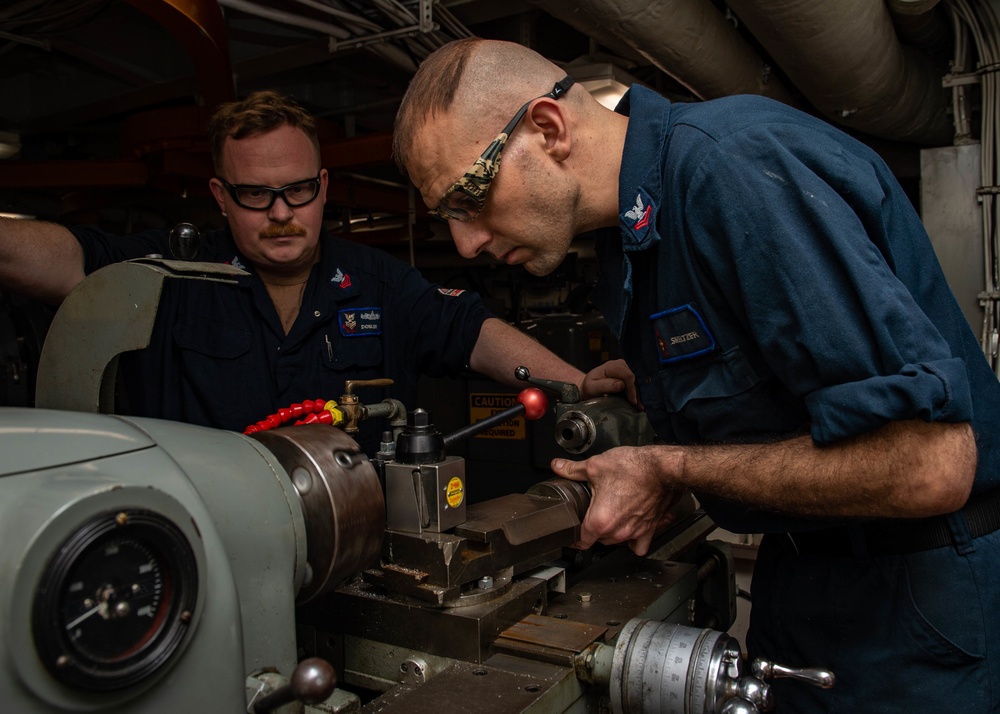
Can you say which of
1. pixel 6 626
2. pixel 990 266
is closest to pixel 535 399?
pixel 6 626

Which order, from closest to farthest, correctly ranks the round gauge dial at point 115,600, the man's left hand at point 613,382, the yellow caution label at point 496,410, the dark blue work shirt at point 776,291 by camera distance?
the round gauge dial at point 115,600 < the dark blue work shirt at point 776,291 < the man's left hand at point 613,382 < the yellow caution label at point 496,410

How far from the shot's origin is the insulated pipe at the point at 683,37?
1.62 metres

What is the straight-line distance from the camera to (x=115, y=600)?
57 cm

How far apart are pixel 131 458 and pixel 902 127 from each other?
270cm

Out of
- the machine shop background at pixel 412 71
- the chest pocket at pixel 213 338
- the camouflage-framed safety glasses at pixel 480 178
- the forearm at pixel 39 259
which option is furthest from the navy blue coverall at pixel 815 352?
the forearm at pixel 39 259

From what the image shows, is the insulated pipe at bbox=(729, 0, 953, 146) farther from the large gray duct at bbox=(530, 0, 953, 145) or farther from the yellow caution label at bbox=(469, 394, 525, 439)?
the yellow caution label at bbox=(469, 394, 525, 439)

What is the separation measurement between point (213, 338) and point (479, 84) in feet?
3.37

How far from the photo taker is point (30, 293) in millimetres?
1620

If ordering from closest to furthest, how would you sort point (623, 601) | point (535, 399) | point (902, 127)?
point (623, 601) → point (535, 399) → point (902, 127)

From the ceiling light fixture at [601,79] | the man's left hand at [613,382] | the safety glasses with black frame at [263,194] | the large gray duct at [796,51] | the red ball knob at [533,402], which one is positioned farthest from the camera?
the ceiling light fixture at [601,79]

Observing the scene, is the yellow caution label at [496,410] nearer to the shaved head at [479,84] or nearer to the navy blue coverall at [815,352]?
the navy blue coverall at [815,352]

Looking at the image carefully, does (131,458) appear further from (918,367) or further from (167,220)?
(167,220)

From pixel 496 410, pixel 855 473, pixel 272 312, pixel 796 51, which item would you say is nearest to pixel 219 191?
pixel 272 312

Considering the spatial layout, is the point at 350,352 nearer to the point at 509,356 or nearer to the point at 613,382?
the point at 509,356
